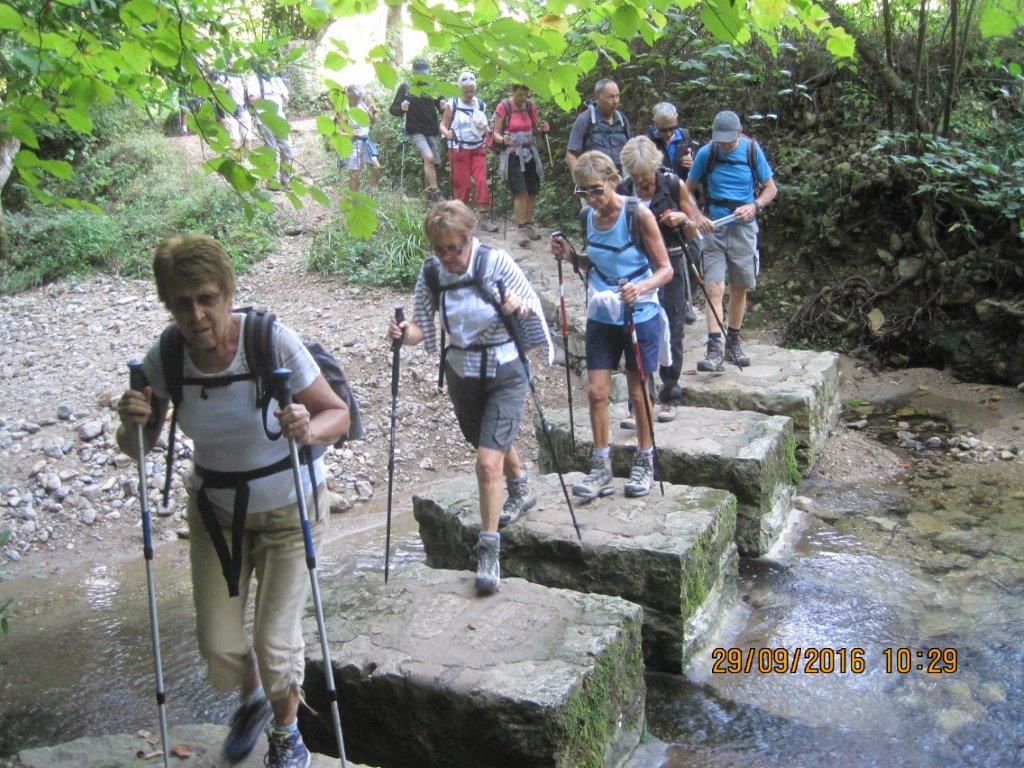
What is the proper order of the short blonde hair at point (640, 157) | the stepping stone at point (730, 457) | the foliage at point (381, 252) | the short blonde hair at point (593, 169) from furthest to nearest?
the foliage at point (381, 252) → the short blonde hair at point (640, 157) → the stepping stone at point (730, 457) → the short blonde hair at point (593, 169)

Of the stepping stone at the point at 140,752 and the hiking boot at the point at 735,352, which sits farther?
the hiking boot at the point at 735,352

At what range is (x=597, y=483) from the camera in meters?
5.60

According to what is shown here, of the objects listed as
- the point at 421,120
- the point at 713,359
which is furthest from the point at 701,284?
the point at 421,120

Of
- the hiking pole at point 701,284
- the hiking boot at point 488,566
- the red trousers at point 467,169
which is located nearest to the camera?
the hiking boot at point 488,566

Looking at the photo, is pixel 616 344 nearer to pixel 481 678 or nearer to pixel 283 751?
pixel 481 678

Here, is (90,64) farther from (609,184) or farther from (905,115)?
(905,115)

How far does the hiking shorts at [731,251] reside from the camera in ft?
24.6

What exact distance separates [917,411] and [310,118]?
1653 cm

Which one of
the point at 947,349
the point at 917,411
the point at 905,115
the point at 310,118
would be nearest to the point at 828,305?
the point at 947,349

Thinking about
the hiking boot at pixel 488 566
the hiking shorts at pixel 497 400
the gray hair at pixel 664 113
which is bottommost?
the hiking boot at pixel 488 566

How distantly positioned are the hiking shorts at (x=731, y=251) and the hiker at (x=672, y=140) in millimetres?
1016

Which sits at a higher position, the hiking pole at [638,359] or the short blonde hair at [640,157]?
the short blonde hair at [640,157]

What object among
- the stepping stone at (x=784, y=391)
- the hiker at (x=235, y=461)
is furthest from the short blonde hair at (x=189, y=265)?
the stepping stone at (x=784, y=391)

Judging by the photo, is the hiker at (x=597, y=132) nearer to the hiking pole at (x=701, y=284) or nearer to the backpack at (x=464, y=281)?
the hiking pole at (x=701, y=284)
